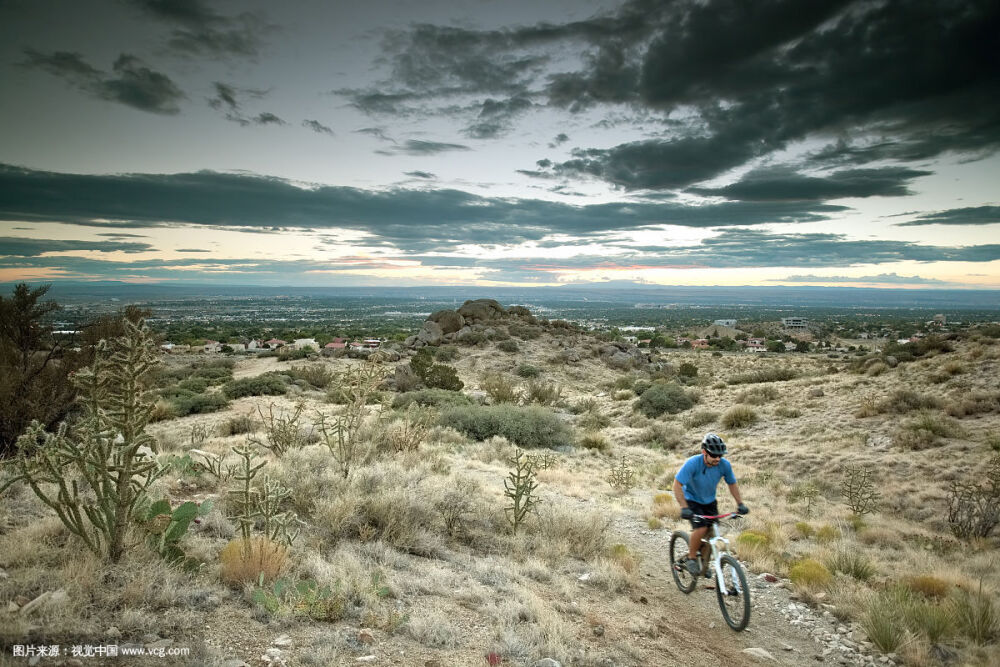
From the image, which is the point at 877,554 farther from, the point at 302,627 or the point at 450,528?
the point at 302,627

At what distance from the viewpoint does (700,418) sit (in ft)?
63.8

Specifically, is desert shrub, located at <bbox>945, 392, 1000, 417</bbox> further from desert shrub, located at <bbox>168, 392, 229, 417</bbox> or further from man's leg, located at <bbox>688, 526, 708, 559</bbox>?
desert shrub, located at <bbox>168, 392, 229, 417</bbox>

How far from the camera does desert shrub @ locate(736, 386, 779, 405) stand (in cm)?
2034

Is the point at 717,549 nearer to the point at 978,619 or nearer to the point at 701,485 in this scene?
the point at 701,485

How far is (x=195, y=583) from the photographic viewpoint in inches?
175

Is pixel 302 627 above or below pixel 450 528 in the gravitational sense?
above

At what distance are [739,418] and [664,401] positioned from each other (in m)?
3.61

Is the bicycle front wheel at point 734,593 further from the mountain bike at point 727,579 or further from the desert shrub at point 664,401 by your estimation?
the desert shrub at point 664,401

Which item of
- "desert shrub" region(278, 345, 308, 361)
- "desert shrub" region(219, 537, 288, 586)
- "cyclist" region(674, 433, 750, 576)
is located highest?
"cyclist" region(674, 433, 750, 576)

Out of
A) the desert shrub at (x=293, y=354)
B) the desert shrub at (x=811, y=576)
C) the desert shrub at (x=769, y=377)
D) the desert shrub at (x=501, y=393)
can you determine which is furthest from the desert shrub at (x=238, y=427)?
the desert shrub at (x=769, y=377)

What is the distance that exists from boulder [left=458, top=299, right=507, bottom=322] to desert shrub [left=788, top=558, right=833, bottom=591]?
37198 mm

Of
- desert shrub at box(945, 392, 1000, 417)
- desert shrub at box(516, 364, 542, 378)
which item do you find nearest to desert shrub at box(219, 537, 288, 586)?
desert shrub at box(945, 392, 1000, 417)

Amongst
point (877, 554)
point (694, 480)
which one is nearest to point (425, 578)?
point (694, 480)

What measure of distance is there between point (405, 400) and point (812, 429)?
49.1ft
